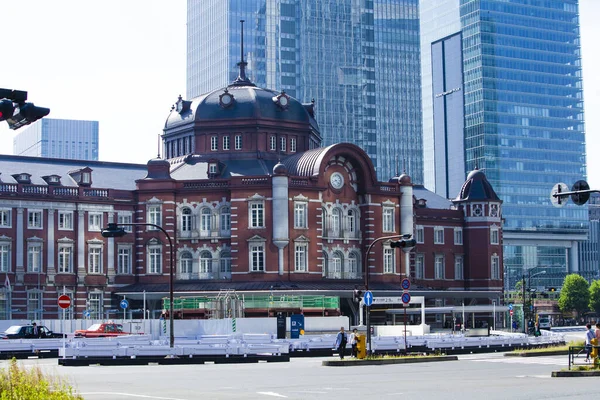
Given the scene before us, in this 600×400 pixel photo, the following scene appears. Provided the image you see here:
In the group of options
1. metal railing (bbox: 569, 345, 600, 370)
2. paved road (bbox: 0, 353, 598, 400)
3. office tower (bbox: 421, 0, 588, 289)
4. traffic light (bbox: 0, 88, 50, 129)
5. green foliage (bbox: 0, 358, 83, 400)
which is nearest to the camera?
traffic light (bbox: 0, 88, 50, 129)

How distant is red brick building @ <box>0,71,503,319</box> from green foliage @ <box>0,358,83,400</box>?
5778 cm

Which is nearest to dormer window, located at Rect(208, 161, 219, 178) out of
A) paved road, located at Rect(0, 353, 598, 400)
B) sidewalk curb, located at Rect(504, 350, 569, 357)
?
sidewalk curb, located at Rect(504, 350, 569, 357)

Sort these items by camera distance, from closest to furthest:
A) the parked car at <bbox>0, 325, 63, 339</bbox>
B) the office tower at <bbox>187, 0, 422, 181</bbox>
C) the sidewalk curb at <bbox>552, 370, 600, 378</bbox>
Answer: the sidewalk curb at <bbox>552, 370, 600, 378</bbox>
the parked car at <bbox>0, 325, 63, 339</bbox>
the office tower at <bbox>187, 0, 422, 181</bbox>

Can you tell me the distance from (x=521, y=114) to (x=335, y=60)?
114 feet

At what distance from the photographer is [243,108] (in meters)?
90.1

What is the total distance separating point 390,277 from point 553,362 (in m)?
42.6

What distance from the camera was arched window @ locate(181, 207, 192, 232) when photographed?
3383 inches

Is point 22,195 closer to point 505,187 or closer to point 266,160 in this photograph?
point 266,160

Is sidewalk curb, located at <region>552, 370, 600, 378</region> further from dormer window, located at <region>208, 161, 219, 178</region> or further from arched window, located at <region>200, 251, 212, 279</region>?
dormer window, located at <region>208, 161, 219, 178</region>

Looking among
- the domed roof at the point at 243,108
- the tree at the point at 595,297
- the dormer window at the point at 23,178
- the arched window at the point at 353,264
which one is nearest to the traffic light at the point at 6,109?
the dormer window at the point at 23,178

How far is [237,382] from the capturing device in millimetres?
34406

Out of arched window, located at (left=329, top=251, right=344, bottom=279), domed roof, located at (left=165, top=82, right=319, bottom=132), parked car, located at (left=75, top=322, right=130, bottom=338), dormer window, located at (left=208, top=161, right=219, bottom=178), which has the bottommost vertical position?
parked car, located at (left=75, top=322, right=130, bottom=338)

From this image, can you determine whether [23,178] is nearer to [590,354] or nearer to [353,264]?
[353,264]

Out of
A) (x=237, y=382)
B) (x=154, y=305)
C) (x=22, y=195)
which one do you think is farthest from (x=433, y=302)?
(x=237, y=382)
